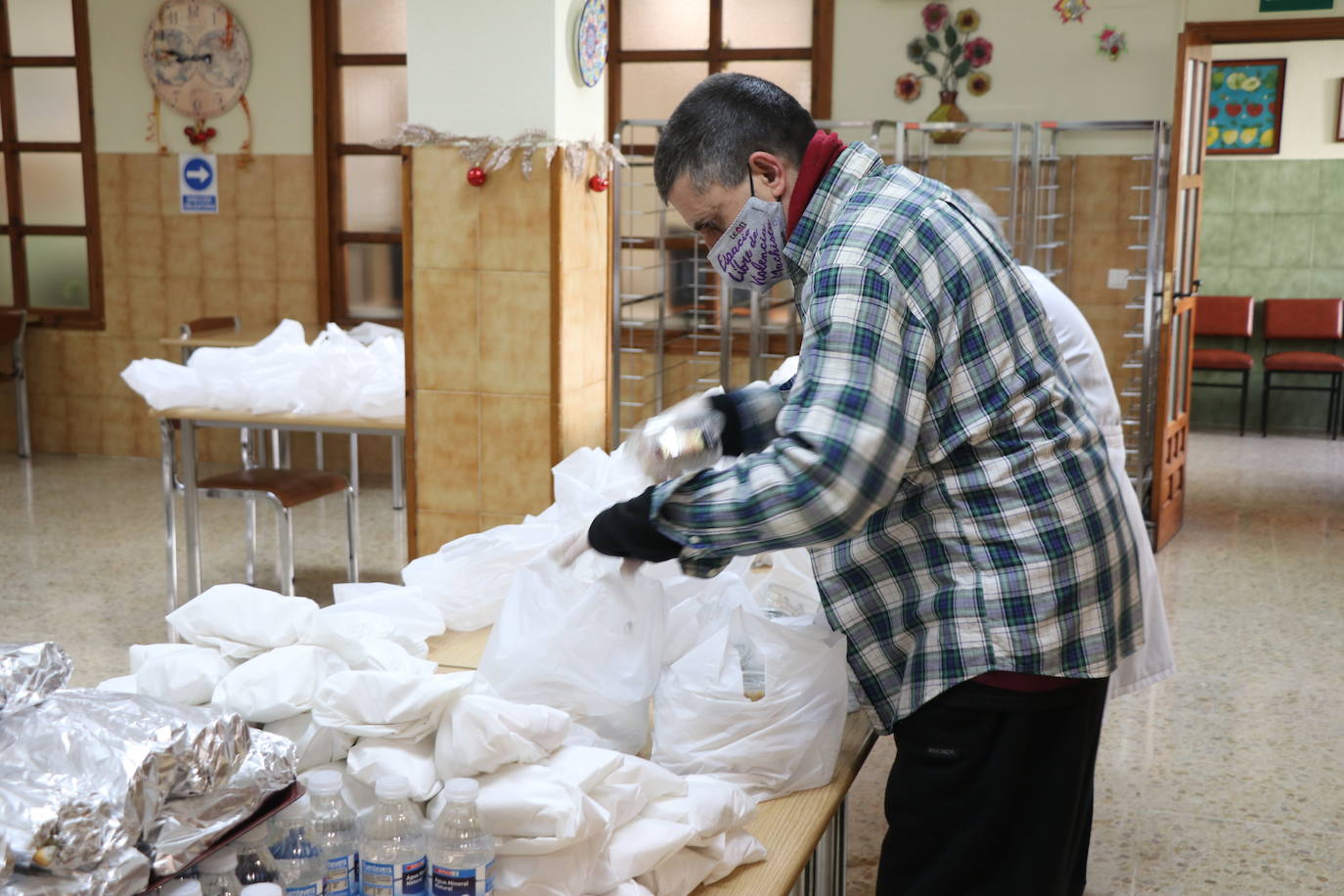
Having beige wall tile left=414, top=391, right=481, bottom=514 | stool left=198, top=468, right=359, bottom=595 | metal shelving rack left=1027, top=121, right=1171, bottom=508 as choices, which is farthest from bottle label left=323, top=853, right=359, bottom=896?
metal shelving rack left=1027, top=121, right=1171, bottom=508

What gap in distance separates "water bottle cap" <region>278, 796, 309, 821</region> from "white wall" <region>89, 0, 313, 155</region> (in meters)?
6.02

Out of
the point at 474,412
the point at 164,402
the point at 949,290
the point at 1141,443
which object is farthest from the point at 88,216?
the point at 949,290

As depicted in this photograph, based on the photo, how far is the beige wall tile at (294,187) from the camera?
6727mm

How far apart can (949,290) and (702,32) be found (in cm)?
516

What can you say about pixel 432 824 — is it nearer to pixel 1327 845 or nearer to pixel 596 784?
pixel 596 784

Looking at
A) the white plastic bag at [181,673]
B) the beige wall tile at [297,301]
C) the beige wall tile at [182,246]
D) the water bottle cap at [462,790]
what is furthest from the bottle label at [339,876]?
the beige wall tile at [182,246]

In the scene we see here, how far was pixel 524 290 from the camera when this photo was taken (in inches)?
158

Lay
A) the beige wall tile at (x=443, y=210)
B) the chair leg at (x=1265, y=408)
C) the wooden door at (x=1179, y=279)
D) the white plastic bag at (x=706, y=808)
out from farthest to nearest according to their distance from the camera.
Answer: the chair leg at (x=1265, y=408) < the wooden door at (x=1179, y=279) < the beige wall tile at (x=443, y=210) < the white plastic bag at (x=706, y=808)

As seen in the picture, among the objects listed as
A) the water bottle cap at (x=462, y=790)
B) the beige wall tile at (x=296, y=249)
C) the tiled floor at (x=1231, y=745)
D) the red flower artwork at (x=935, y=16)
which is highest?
the red flower artwork at (x=935, y=16)

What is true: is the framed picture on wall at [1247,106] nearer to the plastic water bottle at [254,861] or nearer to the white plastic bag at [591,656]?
the white plastic bag at [591,656]

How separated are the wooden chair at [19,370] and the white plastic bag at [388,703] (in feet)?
20.7

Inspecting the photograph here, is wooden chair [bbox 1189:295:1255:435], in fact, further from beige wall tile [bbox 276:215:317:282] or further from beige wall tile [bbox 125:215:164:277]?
beige wall tile [bbox 125:215:164:277]

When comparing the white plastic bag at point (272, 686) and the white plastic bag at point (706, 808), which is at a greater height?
the white plastic bag at point (272, 686)

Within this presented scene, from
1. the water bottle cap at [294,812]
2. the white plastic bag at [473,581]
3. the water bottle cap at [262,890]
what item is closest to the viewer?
the water bottle cap at [262,890]
